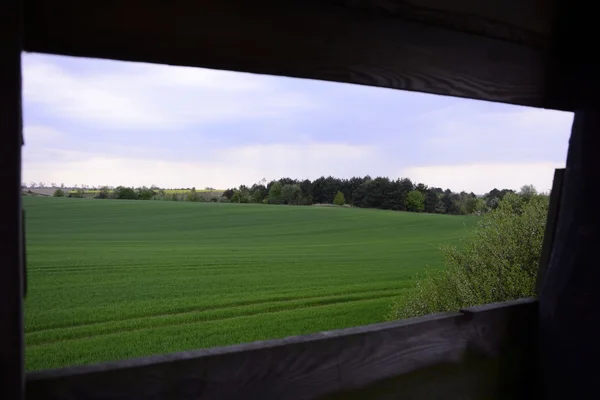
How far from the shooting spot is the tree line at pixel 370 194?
5.86m

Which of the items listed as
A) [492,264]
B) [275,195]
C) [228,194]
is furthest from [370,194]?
[228,194]

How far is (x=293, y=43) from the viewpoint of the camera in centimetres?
87

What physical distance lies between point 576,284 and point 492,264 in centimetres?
861

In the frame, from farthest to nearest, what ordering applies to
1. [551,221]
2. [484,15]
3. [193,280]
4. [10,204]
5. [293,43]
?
1. [193,280]
2. [551,221]
3. [484,15]
4. [293,43]
5. [10,204]

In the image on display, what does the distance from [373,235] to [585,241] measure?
17.4 meters

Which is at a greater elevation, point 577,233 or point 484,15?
point 484,15

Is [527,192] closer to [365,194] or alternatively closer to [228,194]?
[365,194]

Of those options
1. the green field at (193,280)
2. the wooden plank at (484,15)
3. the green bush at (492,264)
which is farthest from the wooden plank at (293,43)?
the green bush at (492,264)

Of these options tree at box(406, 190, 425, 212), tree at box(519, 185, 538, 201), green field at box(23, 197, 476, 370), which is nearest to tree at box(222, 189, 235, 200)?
green field at box(23, 197, 476, 370)

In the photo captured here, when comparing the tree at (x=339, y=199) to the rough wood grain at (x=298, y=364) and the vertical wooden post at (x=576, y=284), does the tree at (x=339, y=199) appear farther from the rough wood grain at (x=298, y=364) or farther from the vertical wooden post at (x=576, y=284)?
the rough wood grain at (x=298, y=364)

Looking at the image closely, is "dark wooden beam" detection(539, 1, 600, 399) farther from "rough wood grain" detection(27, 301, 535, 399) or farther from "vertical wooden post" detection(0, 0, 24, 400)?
"vertical wooden post" detection(0, 0, 24, 400)

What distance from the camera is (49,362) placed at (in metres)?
6.66

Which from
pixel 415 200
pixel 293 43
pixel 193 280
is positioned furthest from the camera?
pixel 193 280

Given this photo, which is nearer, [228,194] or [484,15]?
[484,15]
